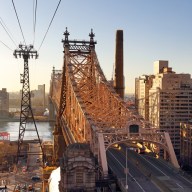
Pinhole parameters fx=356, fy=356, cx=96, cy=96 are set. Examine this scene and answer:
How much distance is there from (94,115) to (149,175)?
68.6 feet

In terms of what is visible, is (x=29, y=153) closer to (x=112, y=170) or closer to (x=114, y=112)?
(x=114, y=112)

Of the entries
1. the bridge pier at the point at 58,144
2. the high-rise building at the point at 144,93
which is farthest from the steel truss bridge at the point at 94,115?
the high-rise building at the point at 144,93

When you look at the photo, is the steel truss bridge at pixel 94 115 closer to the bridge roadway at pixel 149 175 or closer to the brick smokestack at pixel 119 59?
the bridge roadway at pixel 149 175

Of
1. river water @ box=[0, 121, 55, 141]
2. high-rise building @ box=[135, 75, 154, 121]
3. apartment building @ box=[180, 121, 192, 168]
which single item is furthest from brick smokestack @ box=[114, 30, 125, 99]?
river water @ box=[0, 121, 55, 141]

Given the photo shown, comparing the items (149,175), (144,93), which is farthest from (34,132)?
(149,175)

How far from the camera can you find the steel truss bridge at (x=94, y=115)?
47562mm

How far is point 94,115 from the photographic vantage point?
60562mm

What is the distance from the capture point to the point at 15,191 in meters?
60.4

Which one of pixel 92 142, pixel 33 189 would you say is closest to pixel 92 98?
pixel 33 189

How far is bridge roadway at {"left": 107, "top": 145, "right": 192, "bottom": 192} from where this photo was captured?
123 feet

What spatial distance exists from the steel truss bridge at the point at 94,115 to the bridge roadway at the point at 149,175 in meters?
2.53

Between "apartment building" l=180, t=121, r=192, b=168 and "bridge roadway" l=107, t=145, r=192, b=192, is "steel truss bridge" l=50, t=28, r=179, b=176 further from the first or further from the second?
"apartment building" l=180, t=121, r=192, b=168

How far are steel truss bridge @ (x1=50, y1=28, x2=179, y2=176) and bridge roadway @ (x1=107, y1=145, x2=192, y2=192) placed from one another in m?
2.53

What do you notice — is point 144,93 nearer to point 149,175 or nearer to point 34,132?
point 34,132
